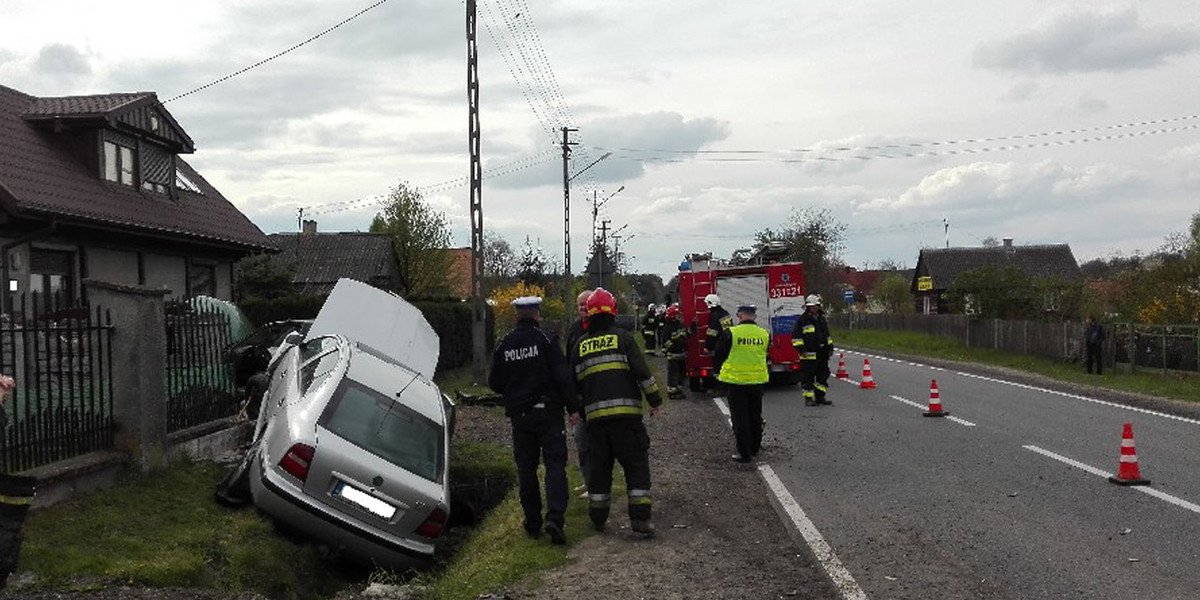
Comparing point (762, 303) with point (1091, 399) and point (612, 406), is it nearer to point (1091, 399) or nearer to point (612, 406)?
point (1091, 399)

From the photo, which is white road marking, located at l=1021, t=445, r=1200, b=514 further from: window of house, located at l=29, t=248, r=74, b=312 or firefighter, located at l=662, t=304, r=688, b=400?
window of house, located at l=29, t=248, r=74, b=312

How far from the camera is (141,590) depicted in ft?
24.7

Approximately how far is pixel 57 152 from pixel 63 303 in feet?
47.6

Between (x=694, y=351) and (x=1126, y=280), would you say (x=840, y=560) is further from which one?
(x=1126, y=280)

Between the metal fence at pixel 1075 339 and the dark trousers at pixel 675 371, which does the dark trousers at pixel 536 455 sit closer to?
the dark trousers at pixel 675 371

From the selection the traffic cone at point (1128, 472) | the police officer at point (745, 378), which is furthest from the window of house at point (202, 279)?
the traffic cone at point (1128, 472)

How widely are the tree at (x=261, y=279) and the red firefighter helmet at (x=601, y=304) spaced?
29.8 metres

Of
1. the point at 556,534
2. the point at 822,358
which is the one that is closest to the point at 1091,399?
the point at 822,358

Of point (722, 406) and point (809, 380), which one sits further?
point (722, 406)

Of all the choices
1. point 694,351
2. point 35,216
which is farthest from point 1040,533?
point 35,216

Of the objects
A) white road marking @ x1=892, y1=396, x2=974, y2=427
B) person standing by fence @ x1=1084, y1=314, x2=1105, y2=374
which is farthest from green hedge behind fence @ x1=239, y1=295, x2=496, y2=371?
person standing by fence @ x1=1084, y1=314, x2=1105, y2=374

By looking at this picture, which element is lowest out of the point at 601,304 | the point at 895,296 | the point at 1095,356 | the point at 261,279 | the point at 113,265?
the point at 1095,356

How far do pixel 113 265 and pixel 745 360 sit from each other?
50.8ft

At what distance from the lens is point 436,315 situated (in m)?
28.7
